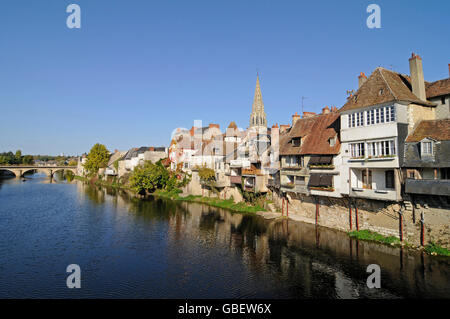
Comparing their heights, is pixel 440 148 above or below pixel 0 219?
above

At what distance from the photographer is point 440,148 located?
2148cm

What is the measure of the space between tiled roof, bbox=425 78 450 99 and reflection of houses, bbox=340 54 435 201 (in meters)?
1.10

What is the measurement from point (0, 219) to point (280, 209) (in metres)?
40.9

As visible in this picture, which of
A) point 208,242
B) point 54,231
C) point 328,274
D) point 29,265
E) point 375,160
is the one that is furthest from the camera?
point 54,231

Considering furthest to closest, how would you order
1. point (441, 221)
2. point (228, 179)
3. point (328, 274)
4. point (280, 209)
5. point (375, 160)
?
point (228, 179)
point (280, 209)
point (375, 160)
point (441, 221)
point (328, 274)

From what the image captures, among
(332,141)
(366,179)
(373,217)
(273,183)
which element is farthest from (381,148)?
(273,183)

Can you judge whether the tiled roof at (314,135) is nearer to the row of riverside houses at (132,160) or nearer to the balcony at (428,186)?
the balcony at (428,186)

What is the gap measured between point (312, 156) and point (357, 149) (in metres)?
5.87

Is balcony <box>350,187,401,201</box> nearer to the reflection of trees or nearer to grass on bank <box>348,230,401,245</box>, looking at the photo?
grass on bank <box>348,230,401,245</box>

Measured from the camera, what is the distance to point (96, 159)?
340ft

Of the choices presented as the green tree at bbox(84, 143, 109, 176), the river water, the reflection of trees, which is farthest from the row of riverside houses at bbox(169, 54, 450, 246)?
the green tree at bbox(84, 143, 109, 176)
